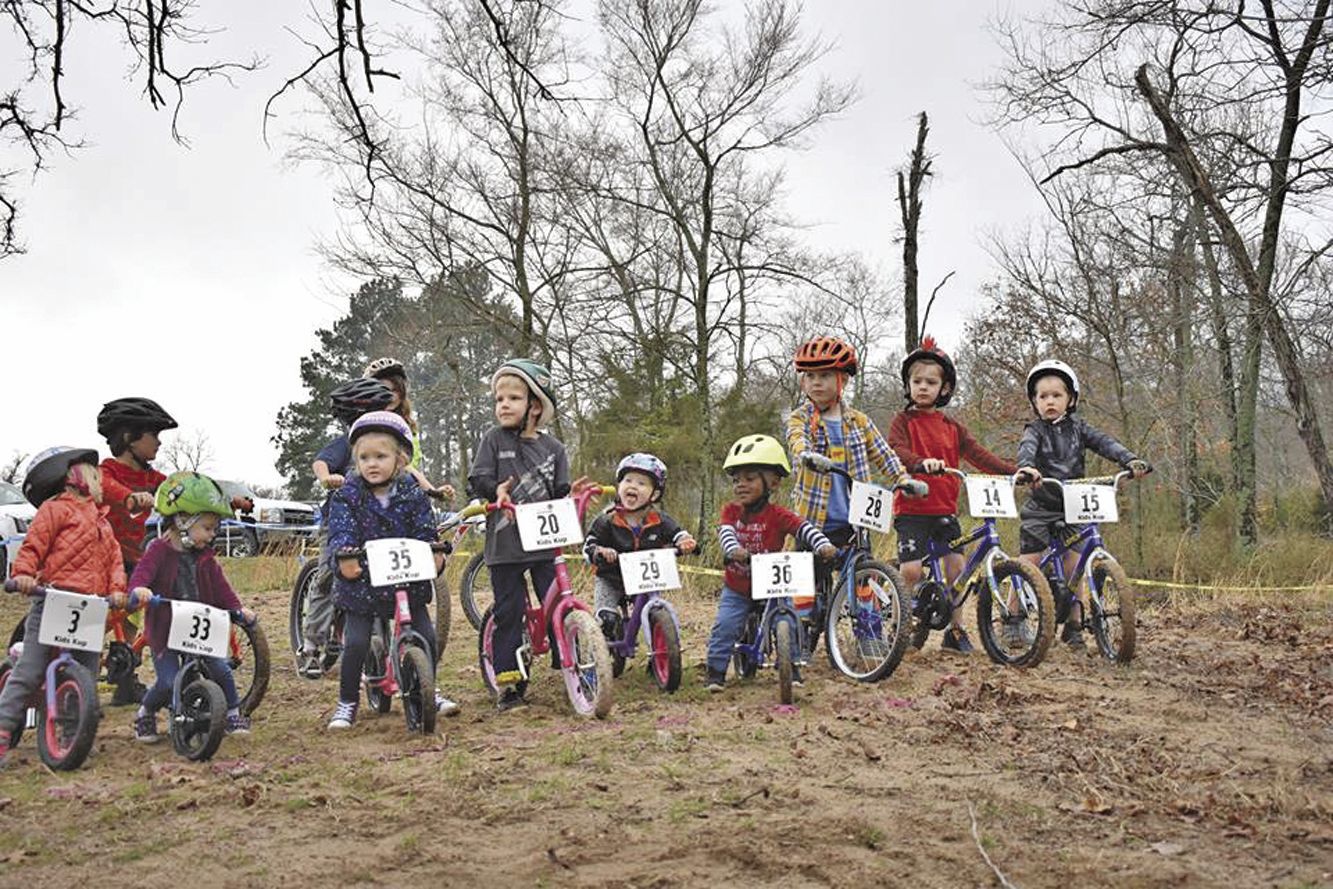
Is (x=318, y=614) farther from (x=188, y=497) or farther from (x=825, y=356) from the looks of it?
(x=825, y=356)

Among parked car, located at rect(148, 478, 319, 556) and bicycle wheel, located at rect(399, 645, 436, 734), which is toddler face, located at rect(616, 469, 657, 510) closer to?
bicycle wheel, located at rect(399, 645, 436, 734)

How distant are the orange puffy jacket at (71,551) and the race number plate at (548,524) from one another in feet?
6.06

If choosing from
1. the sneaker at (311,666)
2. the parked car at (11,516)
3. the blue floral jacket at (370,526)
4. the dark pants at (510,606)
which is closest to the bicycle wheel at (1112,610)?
the dark pants at (510,606)

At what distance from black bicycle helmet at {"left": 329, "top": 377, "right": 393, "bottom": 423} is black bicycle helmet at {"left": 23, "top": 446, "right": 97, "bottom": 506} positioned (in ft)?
4.68

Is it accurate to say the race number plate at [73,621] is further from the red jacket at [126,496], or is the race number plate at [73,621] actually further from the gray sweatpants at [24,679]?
the red jacket at [126,496]

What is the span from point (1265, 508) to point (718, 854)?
20974 millimetres

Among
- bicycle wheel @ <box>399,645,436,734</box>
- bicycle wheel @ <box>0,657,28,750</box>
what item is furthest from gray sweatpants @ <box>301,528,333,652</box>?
bicycle wheel @ <box>0,657,28,750</box>

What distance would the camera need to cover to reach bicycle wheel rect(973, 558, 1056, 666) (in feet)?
20.5

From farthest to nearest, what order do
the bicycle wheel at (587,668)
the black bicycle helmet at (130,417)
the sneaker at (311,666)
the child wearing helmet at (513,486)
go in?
the sneaker at (311,666) < the black bicycle helmet at (130,417) < the child wearing helmet at (513,486) < the bicycle wheel at (587,668)

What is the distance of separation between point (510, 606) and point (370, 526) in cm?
86

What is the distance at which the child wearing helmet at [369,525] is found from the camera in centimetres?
549

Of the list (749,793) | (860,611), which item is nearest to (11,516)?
(860,611)

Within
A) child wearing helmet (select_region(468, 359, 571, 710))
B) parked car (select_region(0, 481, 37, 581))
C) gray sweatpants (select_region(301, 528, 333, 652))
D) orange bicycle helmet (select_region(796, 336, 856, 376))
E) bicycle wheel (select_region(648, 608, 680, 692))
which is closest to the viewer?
child wearing helmet (select_region(468, 359, 571, 710))

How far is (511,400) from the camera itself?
5.92m
